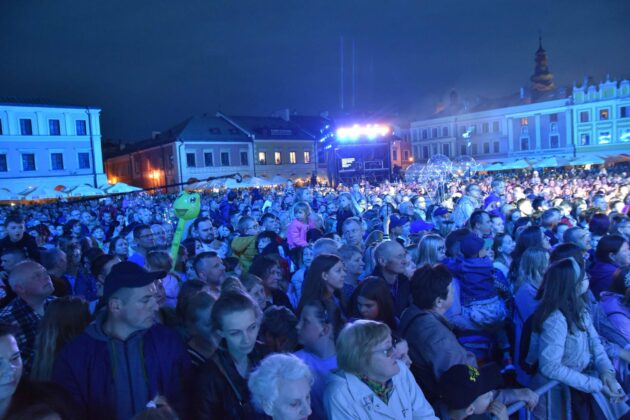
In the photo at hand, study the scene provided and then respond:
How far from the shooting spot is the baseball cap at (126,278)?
255 centimetres

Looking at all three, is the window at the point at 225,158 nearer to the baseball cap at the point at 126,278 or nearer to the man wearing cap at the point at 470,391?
the baseball cap at the point at 126,278

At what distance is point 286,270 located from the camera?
544 cm

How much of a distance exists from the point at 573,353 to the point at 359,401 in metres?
1.74

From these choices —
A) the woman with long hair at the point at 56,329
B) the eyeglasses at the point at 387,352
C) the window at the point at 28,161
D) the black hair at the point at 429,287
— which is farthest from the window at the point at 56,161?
the eyeglasses at the point at 387,352

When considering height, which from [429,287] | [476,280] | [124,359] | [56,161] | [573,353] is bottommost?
[573,353]

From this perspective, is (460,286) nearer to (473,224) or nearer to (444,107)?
(473,224)

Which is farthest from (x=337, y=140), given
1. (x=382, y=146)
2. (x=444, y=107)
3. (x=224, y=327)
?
(x=444, y=107)

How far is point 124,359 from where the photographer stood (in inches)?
94.5

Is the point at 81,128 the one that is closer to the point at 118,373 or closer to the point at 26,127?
the point at 26,127

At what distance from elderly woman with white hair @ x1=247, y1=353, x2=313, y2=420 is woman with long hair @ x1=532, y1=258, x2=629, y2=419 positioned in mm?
1823

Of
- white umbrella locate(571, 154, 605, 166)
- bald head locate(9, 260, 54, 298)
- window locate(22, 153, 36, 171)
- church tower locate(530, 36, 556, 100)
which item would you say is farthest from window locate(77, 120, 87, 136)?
church tower locate(530, 36, 556, 100)

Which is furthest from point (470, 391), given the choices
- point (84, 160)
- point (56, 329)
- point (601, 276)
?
point (84, 160)

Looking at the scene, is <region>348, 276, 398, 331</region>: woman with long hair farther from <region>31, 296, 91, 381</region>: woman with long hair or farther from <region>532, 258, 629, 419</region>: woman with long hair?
<region>31, 296, 91, 381</region>: woman with long hair

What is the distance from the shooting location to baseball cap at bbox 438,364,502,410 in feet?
8.18
